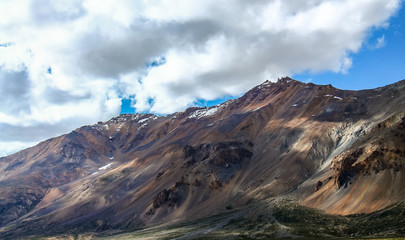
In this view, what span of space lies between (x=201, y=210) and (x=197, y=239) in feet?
157

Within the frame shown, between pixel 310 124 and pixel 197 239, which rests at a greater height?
pixel 310 124

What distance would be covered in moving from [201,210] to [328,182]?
166 ft

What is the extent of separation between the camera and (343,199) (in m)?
90.0

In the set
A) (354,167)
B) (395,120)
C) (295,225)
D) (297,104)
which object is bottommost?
(295,225)

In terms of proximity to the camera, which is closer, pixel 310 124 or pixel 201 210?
pixel 201 210

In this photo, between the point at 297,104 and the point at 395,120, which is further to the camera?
the point at 297,104

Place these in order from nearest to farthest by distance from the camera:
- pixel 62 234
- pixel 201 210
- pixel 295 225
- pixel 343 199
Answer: pixel 295 225 → pixel 343 199 → pixel 201 210 → pixel 62 234

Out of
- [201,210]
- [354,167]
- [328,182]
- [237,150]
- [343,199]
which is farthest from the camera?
[237,150]

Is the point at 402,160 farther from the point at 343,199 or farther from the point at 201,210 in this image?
the point at 201,210

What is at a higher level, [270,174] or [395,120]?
[395,120]

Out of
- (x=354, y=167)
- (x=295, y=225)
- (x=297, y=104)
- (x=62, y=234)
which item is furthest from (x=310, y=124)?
(x=62, y=234)

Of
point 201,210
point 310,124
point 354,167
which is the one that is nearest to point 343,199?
point 354,167

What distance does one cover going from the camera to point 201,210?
439 ft

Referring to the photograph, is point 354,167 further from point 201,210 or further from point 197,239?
point 201,210
